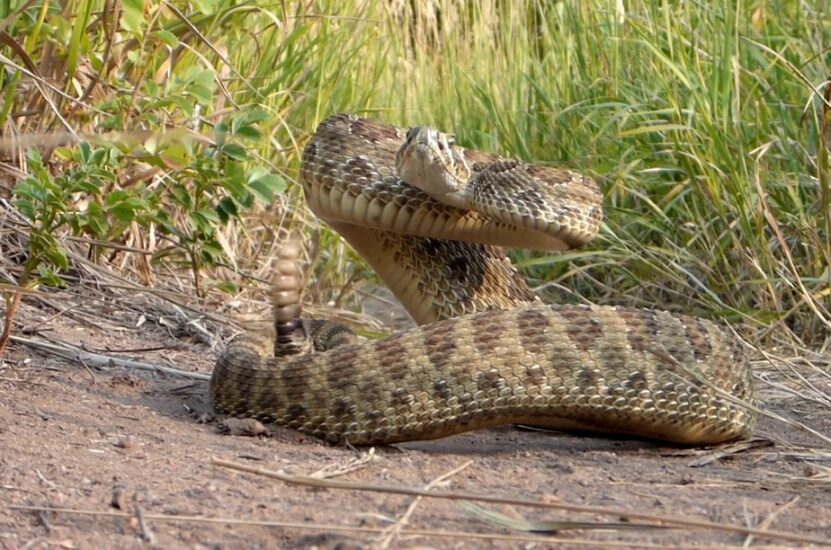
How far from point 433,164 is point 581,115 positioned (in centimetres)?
268

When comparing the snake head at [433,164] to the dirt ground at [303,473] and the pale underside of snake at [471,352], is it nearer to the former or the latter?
the pale underside of snake at [471,352]

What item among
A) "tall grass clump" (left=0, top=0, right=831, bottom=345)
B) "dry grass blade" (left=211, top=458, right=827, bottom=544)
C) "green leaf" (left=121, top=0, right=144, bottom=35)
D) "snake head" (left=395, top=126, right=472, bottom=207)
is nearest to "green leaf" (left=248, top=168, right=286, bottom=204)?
"tall grass clump" (left=0, top=0, right=831, bottom=345)

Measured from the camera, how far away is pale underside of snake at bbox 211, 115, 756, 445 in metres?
3.91

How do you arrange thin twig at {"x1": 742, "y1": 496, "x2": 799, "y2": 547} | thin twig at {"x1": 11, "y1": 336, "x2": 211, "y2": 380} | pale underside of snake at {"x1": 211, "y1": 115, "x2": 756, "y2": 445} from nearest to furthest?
thin twig at {"x1": 742, "y1": 496, "x2": 799, "y2": 547}
pale underside of snake at {"x1": 211, "y1": 115, "x2": 756, "y2": 445}
thin twig at {"x1": 11, "y1": 336, "x2": 211, "y2": 380}

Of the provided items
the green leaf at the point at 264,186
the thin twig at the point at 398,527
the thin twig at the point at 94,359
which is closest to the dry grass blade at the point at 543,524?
the thin twig at the point at 398,527

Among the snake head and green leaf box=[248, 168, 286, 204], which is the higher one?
the snake head

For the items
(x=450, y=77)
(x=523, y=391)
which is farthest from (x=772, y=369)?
(x=450, y=77)

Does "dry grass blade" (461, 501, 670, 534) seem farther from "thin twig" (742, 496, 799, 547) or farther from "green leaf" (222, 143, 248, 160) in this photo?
"green leaf" (222, 143, 248, 160)

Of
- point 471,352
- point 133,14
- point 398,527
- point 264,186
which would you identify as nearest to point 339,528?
point 398,527

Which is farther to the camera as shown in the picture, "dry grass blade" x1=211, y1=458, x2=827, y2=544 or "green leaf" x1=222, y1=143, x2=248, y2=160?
"green leaf" x1=222, y1=143, x2=248, y2=160

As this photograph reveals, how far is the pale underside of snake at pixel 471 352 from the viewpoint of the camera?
391cm

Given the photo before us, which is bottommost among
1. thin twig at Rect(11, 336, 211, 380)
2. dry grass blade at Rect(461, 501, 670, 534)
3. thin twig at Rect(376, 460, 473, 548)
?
thin twig at Rect(11, 336, 211, 380)

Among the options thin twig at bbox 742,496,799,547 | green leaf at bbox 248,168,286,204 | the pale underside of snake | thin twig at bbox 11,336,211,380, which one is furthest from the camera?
green leaf at bbox 248,168,286,204

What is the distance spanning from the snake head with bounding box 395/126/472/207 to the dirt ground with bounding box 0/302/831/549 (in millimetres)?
844
